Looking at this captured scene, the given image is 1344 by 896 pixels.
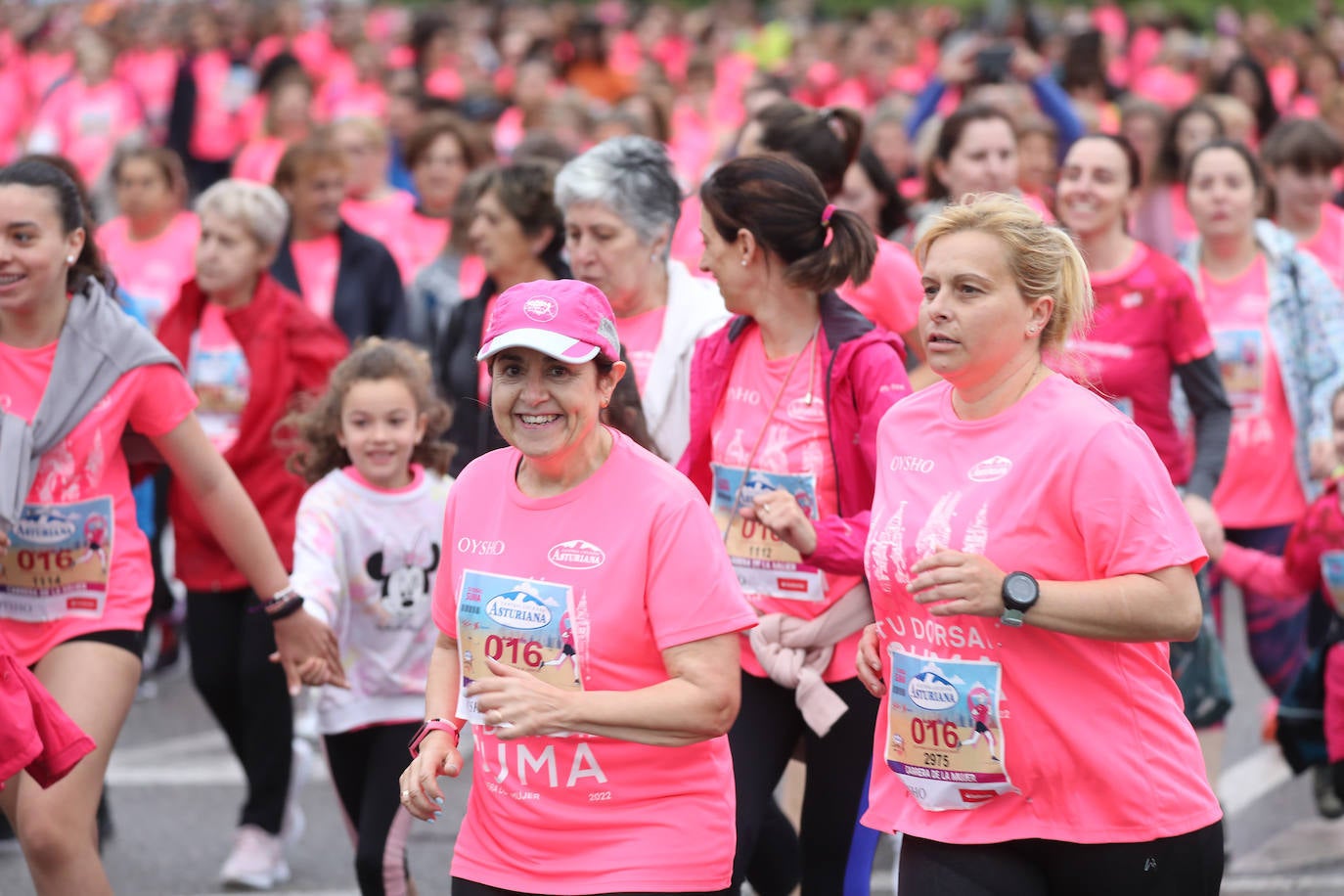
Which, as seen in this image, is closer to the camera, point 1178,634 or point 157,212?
point 1178,634

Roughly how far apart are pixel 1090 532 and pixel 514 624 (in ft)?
3.62

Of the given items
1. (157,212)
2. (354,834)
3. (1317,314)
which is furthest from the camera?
(157,212)

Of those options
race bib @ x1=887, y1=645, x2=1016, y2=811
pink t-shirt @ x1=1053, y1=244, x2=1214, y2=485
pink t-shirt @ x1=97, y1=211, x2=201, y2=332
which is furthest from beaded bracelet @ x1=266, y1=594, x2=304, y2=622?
pink t-shirt @ x1=97, y1=211, x2=201, y2=332

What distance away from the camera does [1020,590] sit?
3453 millimetres

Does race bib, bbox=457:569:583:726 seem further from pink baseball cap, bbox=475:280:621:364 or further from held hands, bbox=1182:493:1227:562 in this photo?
held hands, bbox=1182:493:1227:562

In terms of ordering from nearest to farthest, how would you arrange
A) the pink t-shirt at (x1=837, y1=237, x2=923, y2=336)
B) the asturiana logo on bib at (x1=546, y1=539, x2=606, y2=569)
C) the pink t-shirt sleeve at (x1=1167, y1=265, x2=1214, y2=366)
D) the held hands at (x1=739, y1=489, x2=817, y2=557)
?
the asturiana logo on bib at (x1=546, y1=539, x2=606, y2=569) → the held hands at (x1=739, y1=489, x2=817, y2=557) → the pink t-shirt at (x1=837, y1=237, x2=923, y2=336) → the pink t-shirt sleeve at (x1=1167, y1=265, x2=1214, y2=366)

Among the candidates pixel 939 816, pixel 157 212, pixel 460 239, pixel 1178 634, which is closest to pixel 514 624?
pixel 939 816

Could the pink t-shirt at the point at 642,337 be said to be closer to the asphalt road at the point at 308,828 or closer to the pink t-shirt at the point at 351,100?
the asphalt road at the point at 308,828

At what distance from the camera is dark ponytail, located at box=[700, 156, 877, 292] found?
475 centimetres

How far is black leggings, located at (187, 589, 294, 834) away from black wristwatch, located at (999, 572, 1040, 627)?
3.28 m

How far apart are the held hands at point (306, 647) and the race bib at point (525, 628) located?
1.45 m

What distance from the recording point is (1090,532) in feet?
11.6

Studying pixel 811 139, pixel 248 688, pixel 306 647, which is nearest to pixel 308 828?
pixel 248 688

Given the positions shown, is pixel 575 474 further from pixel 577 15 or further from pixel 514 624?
pixel 577 15
